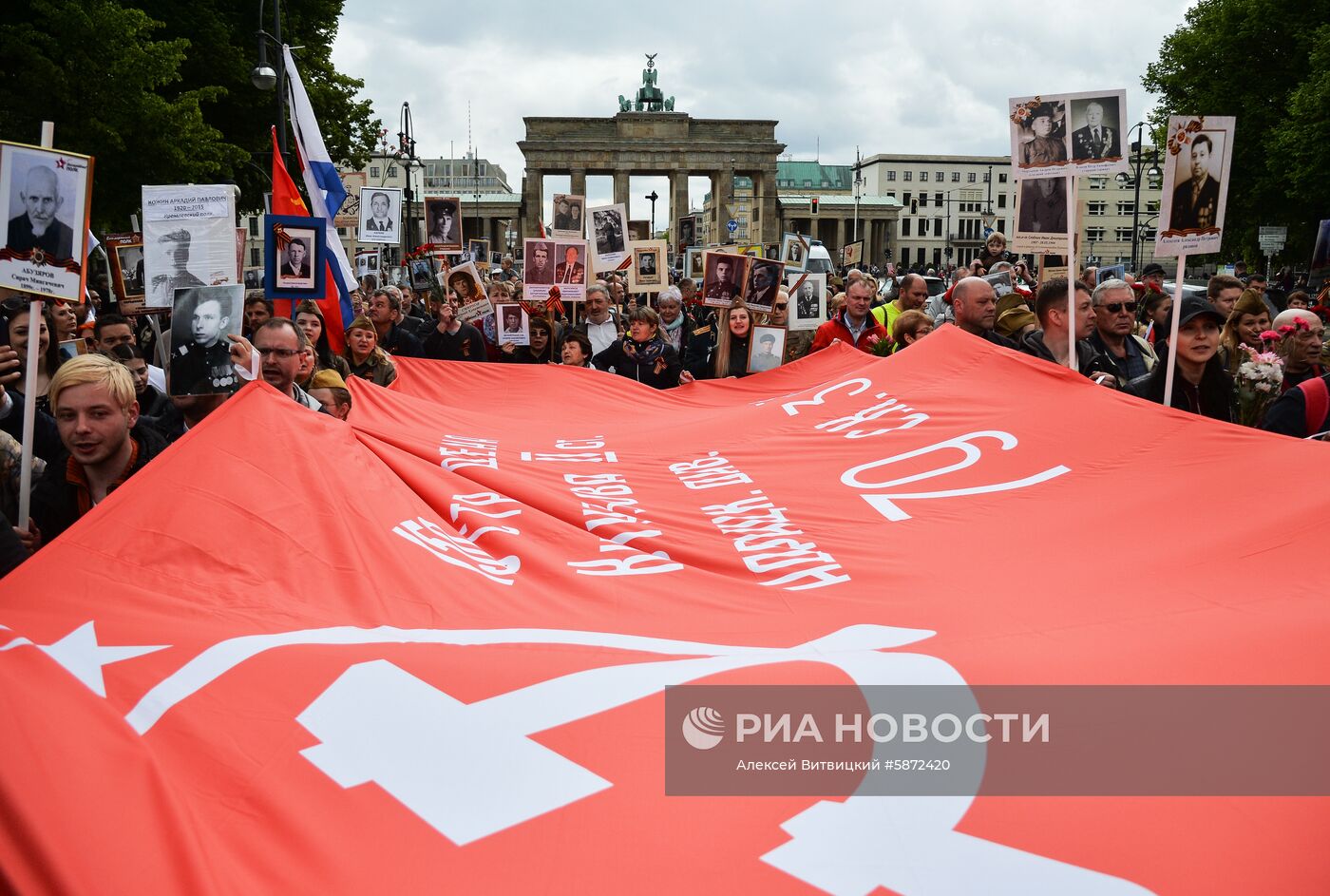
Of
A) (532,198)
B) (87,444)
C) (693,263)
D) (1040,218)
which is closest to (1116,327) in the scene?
(1040,218)

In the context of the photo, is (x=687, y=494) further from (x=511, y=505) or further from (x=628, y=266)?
(x=628, y=266)

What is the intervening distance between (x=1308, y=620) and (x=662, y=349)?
6971 millimetres

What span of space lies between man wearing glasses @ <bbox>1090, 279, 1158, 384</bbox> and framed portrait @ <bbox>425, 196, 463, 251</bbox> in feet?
37.7

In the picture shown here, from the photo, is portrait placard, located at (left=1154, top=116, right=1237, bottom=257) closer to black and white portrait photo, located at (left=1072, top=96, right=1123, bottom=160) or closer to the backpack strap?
black and white portrait photo, located at (left=1072, top=96, right=1123, bottom=160)

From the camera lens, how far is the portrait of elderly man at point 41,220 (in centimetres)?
418

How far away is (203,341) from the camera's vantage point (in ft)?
15.0

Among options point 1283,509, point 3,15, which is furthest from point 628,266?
point 3,15

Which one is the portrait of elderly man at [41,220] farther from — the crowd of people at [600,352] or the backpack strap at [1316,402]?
the backpack strap at [1316,402]

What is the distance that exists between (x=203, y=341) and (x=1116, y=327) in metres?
5.01

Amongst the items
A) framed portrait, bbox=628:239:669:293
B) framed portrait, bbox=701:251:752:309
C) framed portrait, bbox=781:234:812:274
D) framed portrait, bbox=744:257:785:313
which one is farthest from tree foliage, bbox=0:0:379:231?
framed portrait, bbox=744:257:785:313

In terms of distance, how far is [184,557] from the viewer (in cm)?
328

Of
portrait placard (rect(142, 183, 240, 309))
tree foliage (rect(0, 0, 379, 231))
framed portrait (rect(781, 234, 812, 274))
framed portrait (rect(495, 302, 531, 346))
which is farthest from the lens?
tree foliage (rect(0, 0, 379, 231))

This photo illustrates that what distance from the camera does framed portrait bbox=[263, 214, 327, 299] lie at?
770cm
